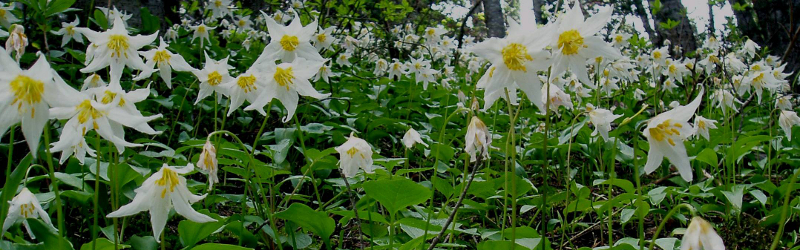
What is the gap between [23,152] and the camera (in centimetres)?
313

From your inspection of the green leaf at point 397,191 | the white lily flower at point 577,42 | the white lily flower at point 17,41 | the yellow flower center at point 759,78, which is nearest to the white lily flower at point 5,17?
the white lily flower at point 17,41

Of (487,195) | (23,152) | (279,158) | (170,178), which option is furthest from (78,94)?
(23,152)

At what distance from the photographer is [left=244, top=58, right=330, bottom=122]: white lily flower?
192cm

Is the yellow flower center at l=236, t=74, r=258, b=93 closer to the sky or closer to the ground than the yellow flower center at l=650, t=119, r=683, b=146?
closer to the ground

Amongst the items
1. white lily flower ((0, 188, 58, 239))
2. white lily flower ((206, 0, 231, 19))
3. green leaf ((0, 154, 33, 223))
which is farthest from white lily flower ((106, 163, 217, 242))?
white lily flower ((206, 0, 231, 19))

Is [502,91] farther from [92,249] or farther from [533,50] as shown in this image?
[92,249]

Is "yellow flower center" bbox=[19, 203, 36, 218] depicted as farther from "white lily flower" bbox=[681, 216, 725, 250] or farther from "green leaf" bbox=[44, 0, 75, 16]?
"green leaf" bbox=[44, 0, 75, 16]

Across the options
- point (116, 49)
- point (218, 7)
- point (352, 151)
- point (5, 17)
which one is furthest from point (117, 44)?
point (218, 7)

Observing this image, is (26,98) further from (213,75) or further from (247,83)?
(213,75)

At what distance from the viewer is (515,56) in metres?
1.53

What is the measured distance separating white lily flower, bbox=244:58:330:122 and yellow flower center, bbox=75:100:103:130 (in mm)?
607

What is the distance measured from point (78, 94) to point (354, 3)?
13.9 ft

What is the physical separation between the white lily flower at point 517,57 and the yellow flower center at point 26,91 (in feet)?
3.31

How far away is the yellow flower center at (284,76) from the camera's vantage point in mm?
1939
